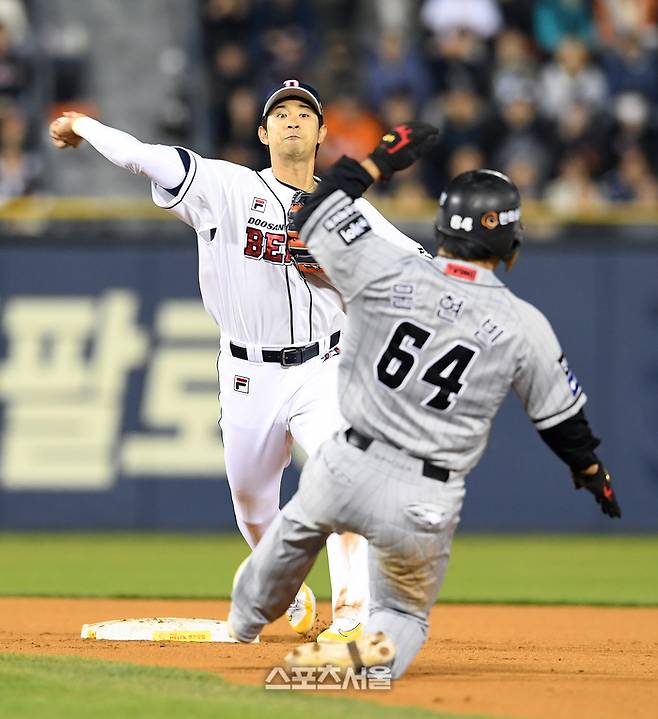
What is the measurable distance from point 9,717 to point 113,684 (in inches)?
25.8

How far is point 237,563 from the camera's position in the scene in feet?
34.3

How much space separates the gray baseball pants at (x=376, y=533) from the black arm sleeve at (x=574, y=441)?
1.09ft

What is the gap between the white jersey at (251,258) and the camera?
6363mm

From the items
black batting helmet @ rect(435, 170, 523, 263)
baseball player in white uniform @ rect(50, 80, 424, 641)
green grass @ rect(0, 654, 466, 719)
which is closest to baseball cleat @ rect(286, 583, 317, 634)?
baseball player in white uniform @ rect(50, 80, 424, 641)

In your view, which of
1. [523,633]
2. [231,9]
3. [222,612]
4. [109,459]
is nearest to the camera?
[523,633]

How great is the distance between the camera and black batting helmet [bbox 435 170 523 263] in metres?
5.05

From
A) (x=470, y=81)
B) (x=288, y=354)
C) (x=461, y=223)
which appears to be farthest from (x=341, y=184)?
(x=470, y=81)

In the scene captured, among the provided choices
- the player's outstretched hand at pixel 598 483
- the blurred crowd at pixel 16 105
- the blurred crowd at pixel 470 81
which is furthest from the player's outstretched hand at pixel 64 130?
the blurred crowd at pixel 470 81

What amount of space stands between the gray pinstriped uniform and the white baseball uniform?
1.19m

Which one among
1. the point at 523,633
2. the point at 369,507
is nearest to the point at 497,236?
the point at 369,507

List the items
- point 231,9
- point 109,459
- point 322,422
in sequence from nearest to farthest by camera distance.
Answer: point 322,422 → point 109,459 → point 231,9

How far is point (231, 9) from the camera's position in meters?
14.1

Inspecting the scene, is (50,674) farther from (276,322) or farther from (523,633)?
(523,633)

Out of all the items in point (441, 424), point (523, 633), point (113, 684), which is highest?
point (441, 424)
